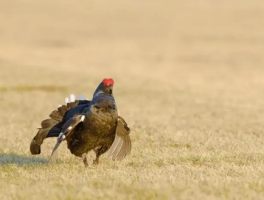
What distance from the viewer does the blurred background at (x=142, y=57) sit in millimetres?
22656

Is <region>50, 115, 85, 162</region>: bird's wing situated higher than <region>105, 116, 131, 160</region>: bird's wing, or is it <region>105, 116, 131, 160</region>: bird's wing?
<region>50, 115, 85, 162</region>: bird's wing

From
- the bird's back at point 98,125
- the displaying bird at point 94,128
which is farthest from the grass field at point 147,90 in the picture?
the bird's back at point 98,125

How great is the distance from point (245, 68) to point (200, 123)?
801 inches

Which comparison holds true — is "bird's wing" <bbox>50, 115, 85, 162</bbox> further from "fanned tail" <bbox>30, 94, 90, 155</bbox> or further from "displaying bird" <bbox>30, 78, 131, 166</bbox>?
"fanned tail" <bbox>30, 94, 90, 155</bbox>

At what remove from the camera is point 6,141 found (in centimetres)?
1521

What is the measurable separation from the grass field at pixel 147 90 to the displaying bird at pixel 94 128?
1.17 ft

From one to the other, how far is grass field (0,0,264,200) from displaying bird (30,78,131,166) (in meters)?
0.36

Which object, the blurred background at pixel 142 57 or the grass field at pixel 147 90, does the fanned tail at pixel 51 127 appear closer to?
the grass field at pixel 147 90

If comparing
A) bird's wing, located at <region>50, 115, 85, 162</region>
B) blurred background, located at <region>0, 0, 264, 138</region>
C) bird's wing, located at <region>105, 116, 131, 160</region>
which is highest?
blurred background, located at <region>0, 0, 264, 138</region>

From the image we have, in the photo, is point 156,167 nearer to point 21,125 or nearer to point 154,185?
point 154,185

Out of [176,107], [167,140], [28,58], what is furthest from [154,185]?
[28,58]

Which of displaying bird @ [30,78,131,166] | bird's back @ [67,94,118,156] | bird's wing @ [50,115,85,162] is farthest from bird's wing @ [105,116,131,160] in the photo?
bird's wing @ [50,115,85,162]

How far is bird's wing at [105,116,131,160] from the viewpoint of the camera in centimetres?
1206

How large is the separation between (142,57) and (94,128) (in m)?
34.1
